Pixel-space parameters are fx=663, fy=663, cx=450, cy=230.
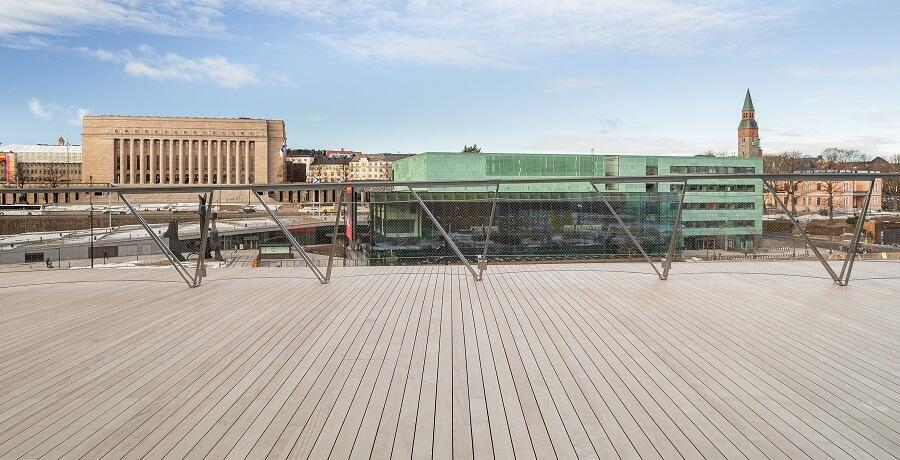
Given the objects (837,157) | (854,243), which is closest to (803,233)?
(854,243)

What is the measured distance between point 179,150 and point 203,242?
325ft

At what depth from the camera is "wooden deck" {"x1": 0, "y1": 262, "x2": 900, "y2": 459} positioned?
3.30 m

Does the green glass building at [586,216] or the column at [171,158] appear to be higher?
the column at [171,158]

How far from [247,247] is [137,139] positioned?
9944 centimetres

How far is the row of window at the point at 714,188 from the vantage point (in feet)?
32.5

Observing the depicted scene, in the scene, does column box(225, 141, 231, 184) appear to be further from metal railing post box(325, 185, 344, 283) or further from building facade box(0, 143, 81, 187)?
metal railing post box(325, 185, 344, 283)

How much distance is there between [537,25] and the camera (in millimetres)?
25562

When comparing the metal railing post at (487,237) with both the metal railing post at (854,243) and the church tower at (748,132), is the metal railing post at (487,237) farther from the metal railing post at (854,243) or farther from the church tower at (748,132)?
the church tower at (748,132)

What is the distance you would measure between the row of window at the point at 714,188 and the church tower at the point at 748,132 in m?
108

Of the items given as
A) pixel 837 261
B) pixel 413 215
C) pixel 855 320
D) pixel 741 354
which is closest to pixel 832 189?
pixel 837 261

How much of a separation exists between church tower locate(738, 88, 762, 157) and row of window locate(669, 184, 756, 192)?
10779 centimetres

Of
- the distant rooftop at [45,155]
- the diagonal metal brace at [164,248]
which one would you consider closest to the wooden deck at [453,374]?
the diagonal metal brace at [164,248]

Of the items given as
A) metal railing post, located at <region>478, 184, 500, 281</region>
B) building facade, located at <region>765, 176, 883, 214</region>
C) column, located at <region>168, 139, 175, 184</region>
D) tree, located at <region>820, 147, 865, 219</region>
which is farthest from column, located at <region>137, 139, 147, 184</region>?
building facade, located at <region>765, 176, 883, 214</region>

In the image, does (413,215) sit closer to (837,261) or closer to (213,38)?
(837,261)
